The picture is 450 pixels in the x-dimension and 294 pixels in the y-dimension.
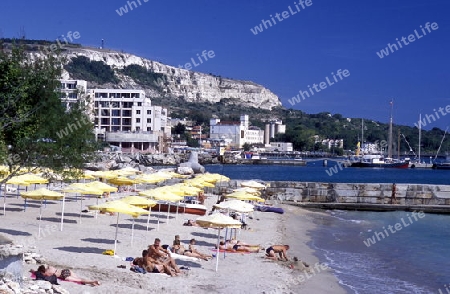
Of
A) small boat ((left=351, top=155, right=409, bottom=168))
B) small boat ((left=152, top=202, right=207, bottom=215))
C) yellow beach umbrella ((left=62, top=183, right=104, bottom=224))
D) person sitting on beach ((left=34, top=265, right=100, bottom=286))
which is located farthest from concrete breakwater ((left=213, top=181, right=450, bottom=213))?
small boat ((left=351, top=155, right=409, bottom=168))

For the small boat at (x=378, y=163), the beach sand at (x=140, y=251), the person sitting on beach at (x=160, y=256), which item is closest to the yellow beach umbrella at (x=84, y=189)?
the beach sand at (x=140, y=251)

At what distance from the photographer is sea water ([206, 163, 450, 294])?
18.5 meters

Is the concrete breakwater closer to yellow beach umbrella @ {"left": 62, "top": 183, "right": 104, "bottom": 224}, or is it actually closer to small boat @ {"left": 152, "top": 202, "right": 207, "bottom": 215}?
small boat @ {"left": 152, "top": 202, "right": 207, "bottom": 215}

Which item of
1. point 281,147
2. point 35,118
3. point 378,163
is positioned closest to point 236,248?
point 35,118

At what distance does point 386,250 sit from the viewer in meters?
25.0

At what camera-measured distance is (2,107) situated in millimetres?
15977

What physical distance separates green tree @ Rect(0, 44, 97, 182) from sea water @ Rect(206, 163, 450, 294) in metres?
9.61

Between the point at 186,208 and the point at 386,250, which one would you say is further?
the point at 186,208

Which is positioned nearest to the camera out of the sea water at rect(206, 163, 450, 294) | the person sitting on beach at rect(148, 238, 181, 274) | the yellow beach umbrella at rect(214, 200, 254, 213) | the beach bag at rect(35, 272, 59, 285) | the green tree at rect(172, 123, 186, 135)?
the beach bag at rect(35, 272, 59, 285)

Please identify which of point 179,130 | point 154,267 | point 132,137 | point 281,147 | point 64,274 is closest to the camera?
point 64,274

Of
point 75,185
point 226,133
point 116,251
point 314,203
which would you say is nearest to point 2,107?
point 116,251

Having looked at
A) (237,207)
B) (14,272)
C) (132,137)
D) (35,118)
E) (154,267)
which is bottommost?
(154,267)

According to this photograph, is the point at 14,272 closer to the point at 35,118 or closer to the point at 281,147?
the point at 35,118

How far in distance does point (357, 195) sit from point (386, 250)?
17760mm
